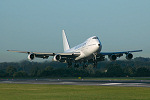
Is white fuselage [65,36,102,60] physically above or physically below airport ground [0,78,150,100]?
above

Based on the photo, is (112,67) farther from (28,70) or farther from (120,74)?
(28,70)

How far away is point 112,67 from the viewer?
119 m

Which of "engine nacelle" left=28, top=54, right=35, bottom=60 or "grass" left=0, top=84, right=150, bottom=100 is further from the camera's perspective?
"engine nacelle" left=28, top=54, right=35, bottom=60

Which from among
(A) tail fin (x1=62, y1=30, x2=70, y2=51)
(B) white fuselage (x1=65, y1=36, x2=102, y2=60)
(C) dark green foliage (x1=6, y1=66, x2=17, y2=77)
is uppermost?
(A) tail fin (x1=62, y1=30, x2=70, y2=51)

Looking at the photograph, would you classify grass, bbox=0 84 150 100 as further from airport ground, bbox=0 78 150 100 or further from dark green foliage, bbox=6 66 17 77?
dark green foliage, bbox=6 66 17 77

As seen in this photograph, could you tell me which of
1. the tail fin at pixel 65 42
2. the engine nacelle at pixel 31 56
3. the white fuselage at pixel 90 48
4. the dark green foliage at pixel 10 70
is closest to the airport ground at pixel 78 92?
the white fuselage at pixel 90 48

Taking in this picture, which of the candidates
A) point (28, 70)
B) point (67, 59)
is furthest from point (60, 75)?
point (67, 59)

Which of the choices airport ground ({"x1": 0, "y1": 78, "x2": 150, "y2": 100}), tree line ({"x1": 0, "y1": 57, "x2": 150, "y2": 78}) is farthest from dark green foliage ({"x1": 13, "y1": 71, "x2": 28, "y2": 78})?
airport ground ({"x1": 0, "y1": 78, "x2": 150, "y2": 100})

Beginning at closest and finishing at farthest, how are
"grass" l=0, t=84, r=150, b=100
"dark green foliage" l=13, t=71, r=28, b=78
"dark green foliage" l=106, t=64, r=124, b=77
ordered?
"grass" l=0, t=84, r=150, b=100 → "dark green foliage" l=13, t=71, r=28, b=78 → "dark green foliage" l=106, t=64, r=124, b=77

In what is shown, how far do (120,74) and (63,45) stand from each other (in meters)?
25.7

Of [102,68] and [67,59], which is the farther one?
[102,68]

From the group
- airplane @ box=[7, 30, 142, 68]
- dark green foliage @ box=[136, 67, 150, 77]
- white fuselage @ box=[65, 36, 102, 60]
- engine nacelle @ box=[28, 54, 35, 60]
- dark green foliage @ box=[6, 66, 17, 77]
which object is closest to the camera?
white fuselage @ box=[65, 36, 102, 60]

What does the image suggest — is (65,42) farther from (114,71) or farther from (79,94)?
(79,94)

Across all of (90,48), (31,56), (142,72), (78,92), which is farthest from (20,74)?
(78,92)
